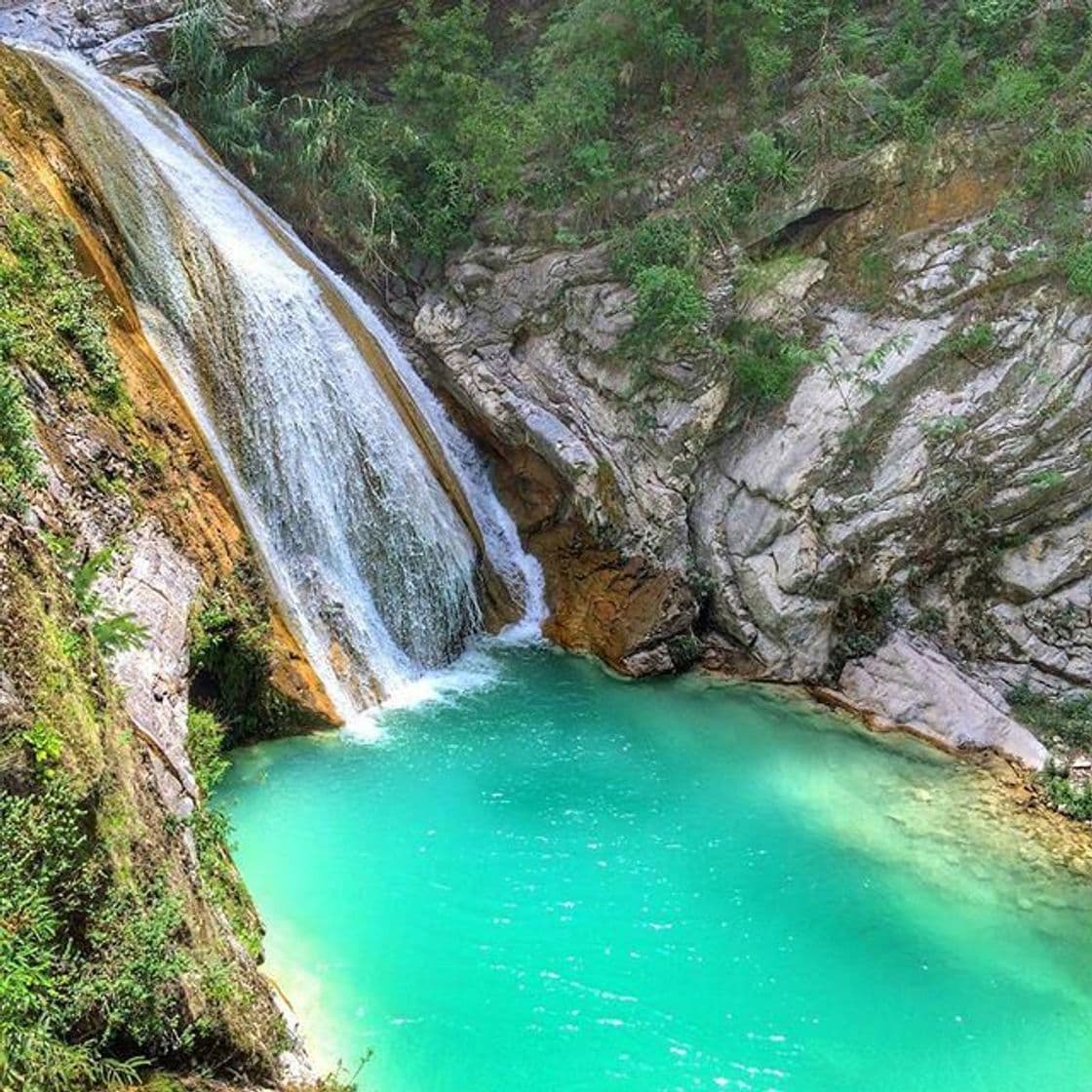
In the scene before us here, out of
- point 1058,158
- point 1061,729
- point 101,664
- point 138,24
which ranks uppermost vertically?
point 138,24

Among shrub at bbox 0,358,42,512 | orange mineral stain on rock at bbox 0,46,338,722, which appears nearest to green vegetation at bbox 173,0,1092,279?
orange mineral stain on rock at bbox 0,46,338,722

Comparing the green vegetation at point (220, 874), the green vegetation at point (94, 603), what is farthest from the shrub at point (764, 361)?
the green vegetation at point (94, 603)

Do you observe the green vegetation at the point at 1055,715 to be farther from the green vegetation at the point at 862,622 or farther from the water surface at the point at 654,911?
the green vegetation at the point at 862,622

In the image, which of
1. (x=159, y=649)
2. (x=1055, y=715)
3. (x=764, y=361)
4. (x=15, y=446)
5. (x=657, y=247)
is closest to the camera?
(x=15, y=446)

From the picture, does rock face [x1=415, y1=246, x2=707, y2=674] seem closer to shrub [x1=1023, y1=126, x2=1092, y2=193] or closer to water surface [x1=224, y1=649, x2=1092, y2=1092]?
water surface [x1=224, y1=649, x2=1092, y2=1092]

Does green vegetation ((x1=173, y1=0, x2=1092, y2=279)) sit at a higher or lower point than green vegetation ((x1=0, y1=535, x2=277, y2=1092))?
higher

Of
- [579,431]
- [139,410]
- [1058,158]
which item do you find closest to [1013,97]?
[1058,158]

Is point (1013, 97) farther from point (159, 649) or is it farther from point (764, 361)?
point (159, 649)
